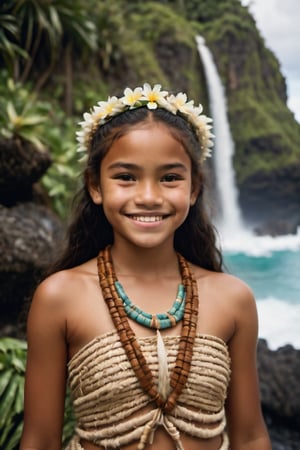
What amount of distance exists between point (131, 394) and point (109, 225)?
0.55 meters

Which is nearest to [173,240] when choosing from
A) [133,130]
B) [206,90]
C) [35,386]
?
[133,130]

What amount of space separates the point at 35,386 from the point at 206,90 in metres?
13.4

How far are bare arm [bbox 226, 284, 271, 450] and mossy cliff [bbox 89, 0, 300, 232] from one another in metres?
11.3

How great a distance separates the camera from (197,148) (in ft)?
5.41

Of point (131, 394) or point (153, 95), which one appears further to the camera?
point (153, 95)

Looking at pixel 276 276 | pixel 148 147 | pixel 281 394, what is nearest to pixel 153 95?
pixel 148 147

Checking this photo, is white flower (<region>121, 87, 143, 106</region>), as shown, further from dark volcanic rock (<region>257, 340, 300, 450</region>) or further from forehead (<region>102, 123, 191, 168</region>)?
dark volcanic rock (<region>257, 340, 300, 450</region>)

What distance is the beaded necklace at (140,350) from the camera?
4.71 ft

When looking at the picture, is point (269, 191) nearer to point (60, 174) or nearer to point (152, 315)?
point (60, 174)

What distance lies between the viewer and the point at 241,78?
14859 millimetres

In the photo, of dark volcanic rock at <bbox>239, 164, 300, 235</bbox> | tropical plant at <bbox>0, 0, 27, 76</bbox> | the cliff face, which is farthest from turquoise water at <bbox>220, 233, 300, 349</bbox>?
the cliff face

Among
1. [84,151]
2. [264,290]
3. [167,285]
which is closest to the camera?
[167,285]

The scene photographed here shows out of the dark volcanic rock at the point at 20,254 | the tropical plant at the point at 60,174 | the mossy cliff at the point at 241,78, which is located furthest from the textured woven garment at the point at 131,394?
the mossy cliff at the point at 241,78

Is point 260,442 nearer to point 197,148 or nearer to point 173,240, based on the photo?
point 173,240
